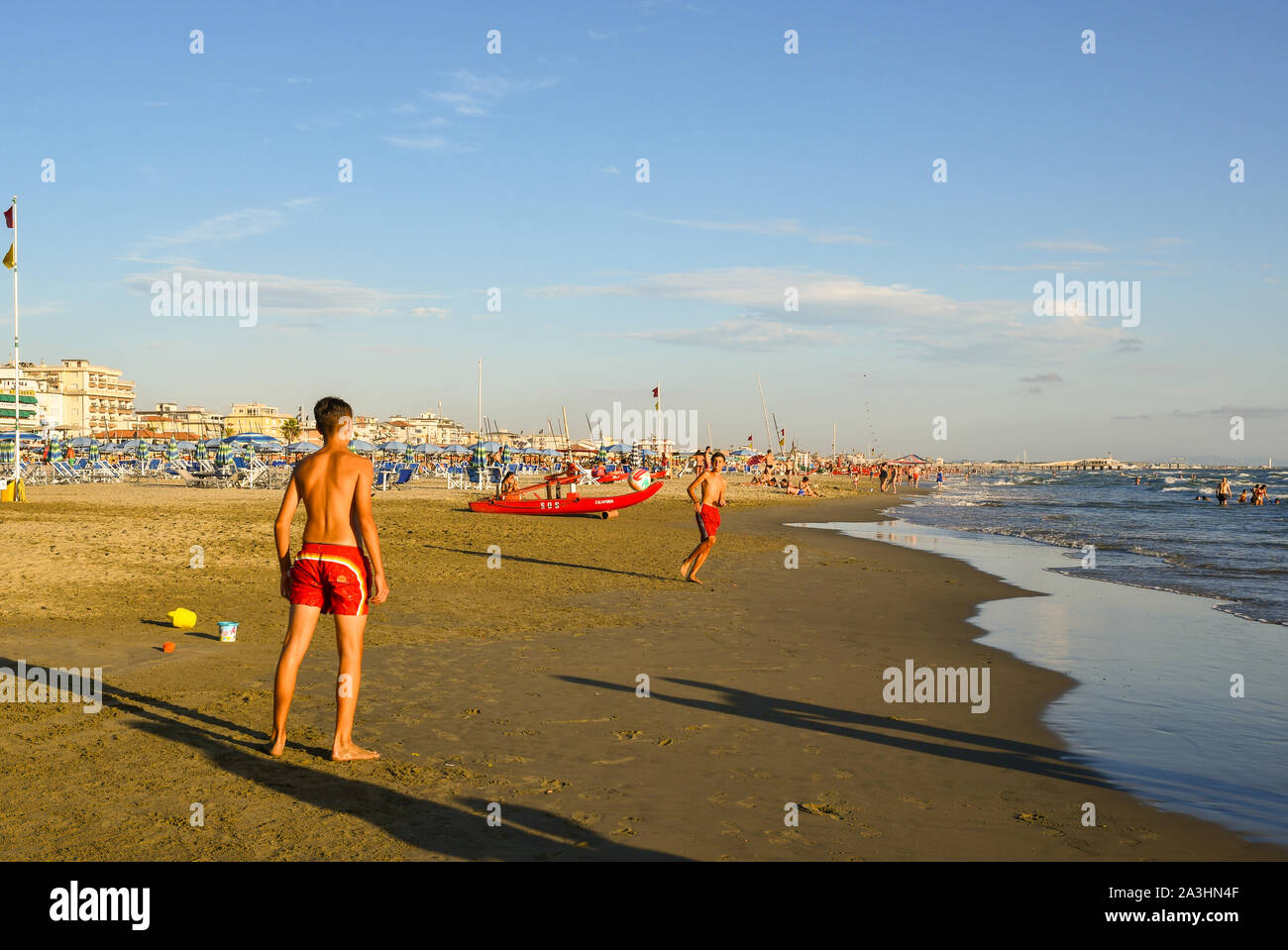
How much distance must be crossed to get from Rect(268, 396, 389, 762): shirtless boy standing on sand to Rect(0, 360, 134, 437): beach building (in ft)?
511

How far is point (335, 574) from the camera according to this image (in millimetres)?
5238

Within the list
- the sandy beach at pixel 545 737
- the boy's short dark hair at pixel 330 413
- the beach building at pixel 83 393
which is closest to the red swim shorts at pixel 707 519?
the sandy beach at pixel 545 737

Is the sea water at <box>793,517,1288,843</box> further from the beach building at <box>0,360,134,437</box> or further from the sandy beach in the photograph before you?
the beach building at <box>0,360,134,437</box>

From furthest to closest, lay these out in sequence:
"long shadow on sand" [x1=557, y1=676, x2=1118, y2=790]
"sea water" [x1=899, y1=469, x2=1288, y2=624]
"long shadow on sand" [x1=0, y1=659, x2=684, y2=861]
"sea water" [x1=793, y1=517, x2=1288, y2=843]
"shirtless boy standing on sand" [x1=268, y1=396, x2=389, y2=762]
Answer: "sea water" [x1=899, y1=469, x2=1288, y2=624] < "long shadow on sand" [x1=557, y1=676, x2=1118, y2=790] < "sea water" [x1=793, y1=517, x2=1288, y2=843] < "shirtless boy standing on sand" [x1=268, y1=396, x2=389, y2=762] < "long shadow on sand" [x1=0, y1=659, x2=684, y2=861]

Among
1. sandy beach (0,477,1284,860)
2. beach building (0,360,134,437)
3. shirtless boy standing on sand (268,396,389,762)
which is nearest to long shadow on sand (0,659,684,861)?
sandy beach (0,477,1284,860)

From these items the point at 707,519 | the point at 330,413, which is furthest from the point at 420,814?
the point at 707,519

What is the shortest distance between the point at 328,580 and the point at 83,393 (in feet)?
551

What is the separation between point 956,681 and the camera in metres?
7.98

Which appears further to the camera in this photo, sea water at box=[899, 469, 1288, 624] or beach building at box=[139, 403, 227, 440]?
beach building at box=[139, 403, 227, 440]

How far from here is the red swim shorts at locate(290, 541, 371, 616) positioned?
5230mm

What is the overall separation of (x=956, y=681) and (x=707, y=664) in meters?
2.22

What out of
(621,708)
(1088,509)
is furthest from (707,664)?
(1088,509)

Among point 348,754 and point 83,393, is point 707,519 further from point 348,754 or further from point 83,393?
point 83,393

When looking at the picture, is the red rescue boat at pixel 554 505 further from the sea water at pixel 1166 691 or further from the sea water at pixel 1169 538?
the sea water at pixel 1166 691
